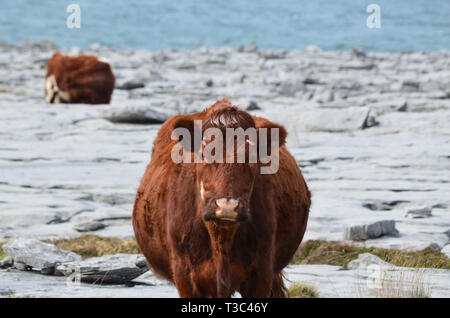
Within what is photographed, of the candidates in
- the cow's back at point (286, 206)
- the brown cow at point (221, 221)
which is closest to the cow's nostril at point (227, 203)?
the brown cow at point (221, 221)

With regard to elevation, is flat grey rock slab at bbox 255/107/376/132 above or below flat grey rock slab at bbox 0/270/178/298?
below

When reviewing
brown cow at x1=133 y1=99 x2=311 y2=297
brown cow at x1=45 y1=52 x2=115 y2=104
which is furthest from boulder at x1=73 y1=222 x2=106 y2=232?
brown cow at x1=45 y1=52 x2=115 y2=104

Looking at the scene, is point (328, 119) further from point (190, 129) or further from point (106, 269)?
point (190, 129)

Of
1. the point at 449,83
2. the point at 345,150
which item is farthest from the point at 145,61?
the point at 345,150

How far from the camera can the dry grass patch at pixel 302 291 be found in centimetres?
674

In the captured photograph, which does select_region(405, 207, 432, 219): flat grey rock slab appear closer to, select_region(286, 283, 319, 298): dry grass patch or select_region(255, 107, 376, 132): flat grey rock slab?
select_region(286, 283, 319, 298): dry grass patch

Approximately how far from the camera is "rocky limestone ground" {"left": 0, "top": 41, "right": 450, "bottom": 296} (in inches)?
413

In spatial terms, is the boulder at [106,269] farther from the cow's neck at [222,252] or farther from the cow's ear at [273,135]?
the cow's ear at [273,135]

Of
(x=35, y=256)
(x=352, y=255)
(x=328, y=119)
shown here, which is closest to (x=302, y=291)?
(x=352, y=255)

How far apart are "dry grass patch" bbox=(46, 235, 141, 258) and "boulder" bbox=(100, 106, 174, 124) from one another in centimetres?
844

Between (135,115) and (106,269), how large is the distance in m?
10.8
